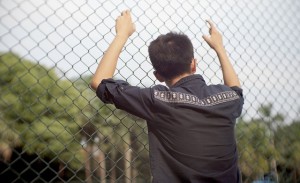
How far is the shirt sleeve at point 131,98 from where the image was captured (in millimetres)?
1533

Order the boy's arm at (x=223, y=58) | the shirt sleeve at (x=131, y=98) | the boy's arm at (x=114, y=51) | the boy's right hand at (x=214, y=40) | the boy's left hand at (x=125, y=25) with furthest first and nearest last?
the boy's right hand at (x=214, y=40) → the boy's arm at (x=223, y=58) → the boy's left hand at (x=125, y=25) → the boy's arm at (x=114, y=51) → the shirt sleeve at (x=131, y=98)

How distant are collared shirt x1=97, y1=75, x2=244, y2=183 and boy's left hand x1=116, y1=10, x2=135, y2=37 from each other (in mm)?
372

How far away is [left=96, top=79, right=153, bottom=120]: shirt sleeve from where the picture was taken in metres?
1.53

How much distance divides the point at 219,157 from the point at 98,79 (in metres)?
0.73

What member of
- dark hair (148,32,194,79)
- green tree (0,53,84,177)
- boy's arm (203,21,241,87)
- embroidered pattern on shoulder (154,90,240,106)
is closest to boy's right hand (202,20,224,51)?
boy's arm (203,21,241,87)

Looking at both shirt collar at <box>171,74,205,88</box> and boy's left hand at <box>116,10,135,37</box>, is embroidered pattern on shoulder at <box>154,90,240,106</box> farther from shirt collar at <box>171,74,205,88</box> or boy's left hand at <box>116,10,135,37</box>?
boy's left hand at <box>116,10,135,37</box>

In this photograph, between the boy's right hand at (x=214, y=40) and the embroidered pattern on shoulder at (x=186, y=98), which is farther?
the boy's right hand at (x=214, y=40)

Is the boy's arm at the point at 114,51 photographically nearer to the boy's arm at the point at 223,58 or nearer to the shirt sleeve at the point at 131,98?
the shirt sleeve at the point at 131,98

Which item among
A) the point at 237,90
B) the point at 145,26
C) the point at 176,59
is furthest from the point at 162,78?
the point at 145,26

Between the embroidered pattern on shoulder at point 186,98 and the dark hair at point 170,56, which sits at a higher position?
the dark hair at point 170,56

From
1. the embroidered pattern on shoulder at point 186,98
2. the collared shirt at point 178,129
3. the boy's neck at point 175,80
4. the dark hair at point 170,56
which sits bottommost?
the collared shirt at point 178,129

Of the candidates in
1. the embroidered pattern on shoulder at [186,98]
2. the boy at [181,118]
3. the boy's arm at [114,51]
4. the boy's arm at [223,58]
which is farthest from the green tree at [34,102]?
the boy's arm at [223,58]

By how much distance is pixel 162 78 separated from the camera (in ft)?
5.77

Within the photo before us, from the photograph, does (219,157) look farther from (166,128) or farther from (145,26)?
(145,26)
